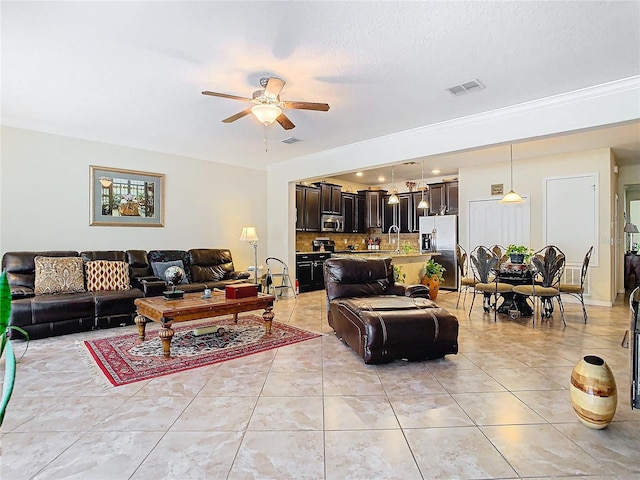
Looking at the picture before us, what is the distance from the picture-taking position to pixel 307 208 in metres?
8.02

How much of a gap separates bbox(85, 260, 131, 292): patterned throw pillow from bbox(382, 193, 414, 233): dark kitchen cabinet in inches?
245

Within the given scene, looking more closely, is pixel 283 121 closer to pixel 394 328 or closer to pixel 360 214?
pixel 394 328

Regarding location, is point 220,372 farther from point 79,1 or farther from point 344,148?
point 344,148

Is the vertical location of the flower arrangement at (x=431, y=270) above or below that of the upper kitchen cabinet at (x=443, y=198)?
below

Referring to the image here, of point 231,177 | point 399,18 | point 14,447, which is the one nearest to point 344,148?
point 231,177

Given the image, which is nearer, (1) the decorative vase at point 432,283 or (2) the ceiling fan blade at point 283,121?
(2) the ceiling fan blade at point 283,121

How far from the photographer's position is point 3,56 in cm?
287

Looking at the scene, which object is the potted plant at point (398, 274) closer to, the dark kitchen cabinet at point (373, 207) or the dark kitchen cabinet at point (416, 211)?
the dark kitchen cabinet at point (416, 211)

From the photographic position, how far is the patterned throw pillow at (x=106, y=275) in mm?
4672

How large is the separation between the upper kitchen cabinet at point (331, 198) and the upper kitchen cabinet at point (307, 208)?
166 millimetres

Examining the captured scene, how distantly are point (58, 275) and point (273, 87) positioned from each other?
363 cm

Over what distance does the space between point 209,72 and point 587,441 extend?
12.5ft

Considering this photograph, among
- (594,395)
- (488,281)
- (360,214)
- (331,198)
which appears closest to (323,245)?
(331,198)

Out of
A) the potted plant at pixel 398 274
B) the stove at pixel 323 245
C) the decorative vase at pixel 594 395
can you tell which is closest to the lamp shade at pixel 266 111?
the decorative vase at pixel 594 395
